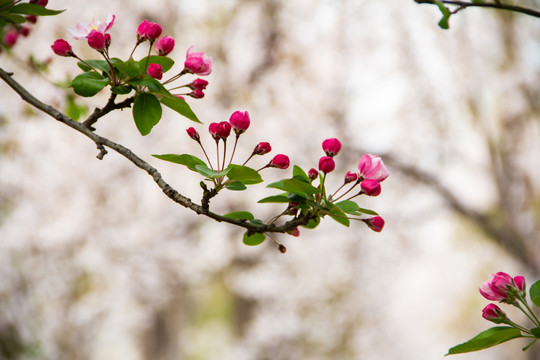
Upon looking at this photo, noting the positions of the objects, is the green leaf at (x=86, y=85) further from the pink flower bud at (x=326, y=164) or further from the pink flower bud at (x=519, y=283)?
the pink flower bud at (x=519, y=283)

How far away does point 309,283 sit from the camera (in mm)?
6762

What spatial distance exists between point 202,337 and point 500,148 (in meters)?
9.76

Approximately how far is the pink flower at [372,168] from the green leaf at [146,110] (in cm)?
36

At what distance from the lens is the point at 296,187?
2.60 ft

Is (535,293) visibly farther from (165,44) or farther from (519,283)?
(165,44)

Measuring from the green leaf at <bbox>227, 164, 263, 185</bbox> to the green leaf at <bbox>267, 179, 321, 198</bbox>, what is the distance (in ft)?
0.16

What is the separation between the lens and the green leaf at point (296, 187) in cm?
78

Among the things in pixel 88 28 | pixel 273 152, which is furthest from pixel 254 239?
pixel 273 152

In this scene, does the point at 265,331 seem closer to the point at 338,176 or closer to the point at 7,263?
the point at 338,176

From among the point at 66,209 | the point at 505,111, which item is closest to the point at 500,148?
the point at 505,111

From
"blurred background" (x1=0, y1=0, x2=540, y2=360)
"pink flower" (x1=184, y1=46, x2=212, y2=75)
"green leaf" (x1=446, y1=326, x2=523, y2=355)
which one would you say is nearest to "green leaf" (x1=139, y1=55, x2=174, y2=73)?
"pink flower" (x1=184, y1=46, x2=212, y2=75)

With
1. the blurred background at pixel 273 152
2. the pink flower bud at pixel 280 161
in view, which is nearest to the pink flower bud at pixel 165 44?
the pink flower bud at pixel 280 161

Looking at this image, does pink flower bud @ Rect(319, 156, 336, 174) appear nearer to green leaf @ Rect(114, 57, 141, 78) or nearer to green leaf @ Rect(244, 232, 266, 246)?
green leaf @ Rect(244, 232, 266, 246)

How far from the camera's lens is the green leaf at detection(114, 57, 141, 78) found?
85 centimetres
